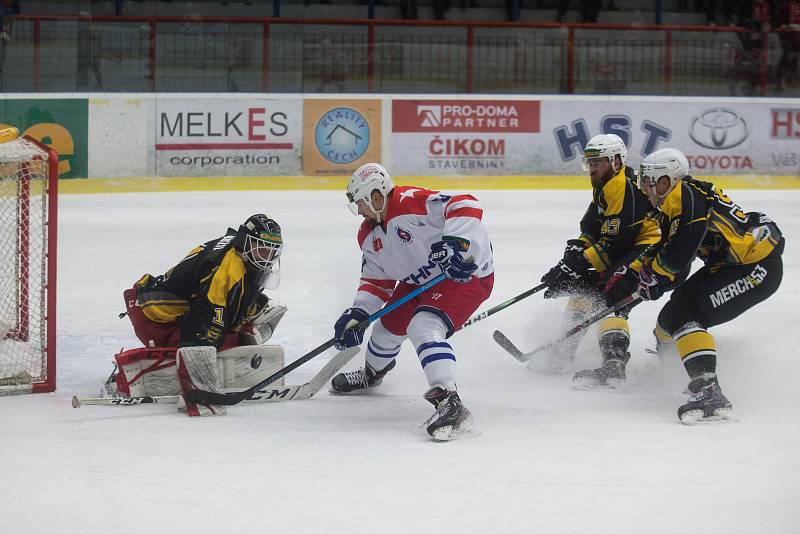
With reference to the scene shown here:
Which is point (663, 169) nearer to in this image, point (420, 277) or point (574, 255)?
point (574, 255)

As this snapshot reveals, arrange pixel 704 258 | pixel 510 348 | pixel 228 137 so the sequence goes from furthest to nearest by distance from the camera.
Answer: pixel 228 137 → pixel 510 348 → pixel 704 258

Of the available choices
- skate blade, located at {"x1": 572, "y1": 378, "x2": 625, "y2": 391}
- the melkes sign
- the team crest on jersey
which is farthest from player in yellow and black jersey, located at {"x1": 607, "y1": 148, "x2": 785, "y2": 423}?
the melkes sign

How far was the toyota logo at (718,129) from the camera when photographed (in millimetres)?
11656

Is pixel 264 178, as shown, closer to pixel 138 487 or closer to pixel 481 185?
pixel 481 185

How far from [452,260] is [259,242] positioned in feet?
2.33

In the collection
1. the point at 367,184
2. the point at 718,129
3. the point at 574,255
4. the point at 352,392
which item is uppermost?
the point at 718,129

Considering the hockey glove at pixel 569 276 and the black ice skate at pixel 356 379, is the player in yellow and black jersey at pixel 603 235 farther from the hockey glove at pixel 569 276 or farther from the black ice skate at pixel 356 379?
the black ice skate at pixel 356 379

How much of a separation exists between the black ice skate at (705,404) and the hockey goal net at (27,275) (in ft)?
7.67

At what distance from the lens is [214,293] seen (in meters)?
4.04

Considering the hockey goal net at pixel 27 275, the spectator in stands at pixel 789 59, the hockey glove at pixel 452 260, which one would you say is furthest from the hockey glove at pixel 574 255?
the spectator in stands at pixel 789 59

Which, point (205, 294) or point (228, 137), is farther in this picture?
point (228, 137)

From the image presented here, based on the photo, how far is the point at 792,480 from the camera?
3.32 m

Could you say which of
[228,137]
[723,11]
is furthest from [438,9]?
[228,137]

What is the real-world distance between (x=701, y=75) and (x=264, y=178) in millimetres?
4636
